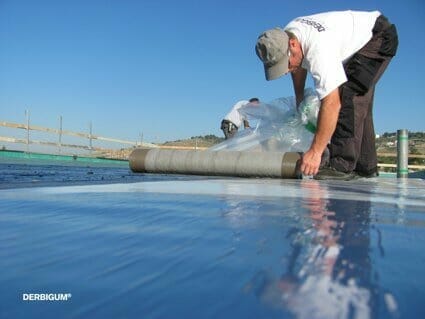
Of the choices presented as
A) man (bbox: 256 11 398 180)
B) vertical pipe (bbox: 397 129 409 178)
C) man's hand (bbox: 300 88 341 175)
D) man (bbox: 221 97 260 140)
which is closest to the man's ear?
man (bbox: 256 11 398 180)

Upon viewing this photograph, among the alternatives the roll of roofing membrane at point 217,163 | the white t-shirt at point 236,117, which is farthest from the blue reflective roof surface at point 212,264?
the white t-shirt at point 236,117

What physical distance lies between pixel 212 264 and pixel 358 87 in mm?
2413

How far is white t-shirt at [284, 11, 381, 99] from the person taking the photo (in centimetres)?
211

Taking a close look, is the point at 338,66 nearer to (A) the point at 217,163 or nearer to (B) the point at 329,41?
(B) the point at 329,41

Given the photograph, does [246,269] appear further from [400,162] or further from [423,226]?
[400,162]

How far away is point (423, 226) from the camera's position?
2.95 ft

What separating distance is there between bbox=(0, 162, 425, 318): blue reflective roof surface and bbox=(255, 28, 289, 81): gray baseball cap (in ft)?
4.56

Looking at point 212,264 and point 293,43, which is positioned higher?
point 293,43

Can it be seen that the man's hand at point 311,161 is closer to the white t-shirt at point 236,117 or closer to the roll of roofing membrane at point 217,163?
the roll of roofing membrane at point 217,163

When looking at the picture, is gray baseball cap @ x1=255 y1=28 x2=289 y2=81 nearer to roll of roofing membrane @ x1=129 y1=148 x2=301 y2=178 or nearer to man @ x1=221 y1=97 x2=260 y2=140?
roll of roofing membrane @ x1=129 y1=148 x2=301 y2=178

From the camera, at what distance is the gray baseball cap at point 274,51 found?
2.22 m

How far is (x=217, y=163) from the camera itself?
3.43 meters

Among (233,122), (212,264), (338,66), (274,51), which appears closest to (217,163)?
(274,51)

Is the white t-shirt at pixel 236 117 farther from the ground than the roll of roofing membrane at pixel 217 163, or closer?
farther from the ground
